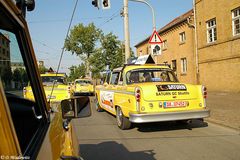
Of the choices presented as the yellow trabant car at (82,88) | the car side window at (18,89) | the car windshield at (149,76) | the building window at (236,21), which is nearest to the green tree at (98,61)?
the yellow trabant car at (82,88)

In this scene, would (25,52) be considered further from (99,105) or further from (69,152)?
(99,105)

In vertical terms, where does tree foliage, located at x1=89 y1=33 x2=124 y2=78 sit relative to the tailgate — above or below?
above

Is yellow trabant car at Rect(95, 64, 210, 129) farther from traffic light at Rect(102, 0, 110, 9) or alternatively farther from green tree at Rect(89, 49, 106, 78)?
green tree at Rect(89, 49, 106, 78)

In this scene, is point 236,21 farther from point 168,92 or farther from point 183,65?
point 168,92

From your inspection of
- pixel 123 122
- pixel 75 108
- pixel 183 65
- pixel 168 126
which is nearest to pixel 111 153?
pixel 123 122

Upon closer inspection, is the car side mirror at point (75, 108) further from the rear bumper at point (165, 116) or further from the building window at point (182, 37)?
the building window at point (182, 37)

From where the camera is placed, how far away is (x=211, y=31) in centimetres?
2203

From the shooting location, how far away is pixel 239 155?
571 centimetres

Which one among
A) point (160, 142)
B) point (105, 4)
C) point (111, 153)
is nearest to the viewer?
point (111, 153)

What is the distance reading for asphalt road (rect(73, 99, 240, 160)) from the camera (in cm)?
589

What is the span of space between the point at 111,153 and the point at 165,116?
2111mm

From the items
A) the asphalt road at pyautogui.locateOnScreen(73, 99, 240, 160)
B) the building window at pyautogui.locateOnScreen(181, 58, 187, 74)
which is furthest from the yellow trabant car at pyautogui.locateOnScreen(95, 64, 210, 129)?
the building window at pyautogui.locateOnScreen(181, 58, 187, 74)

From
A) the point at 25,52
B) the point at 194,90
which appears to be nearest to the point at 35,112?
the point at 25,52

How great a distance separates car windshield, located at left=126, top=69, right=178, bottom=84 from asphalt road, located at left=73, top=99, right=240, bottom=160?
51.8 inches
